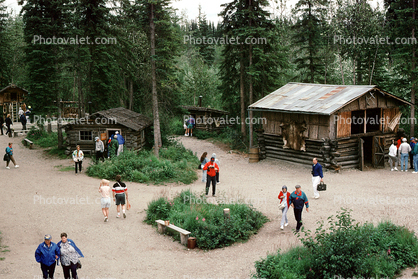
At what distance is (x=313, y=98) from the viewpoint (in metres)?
24.6

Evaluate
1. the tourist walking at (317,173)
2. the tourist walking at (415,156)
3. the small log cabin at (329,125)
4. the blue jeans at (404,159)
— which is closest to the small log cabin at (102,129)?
the small log cabin at (329,125)

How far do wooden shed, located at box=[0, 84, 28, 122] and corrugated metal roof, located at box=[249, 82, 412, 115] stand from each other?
32.3 metres

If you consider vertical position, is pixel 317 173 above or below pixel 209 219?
above

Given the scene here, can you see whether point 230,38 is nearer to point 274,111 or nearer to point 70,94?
point 274,111

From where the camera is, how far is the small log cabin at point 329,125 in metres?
22.6

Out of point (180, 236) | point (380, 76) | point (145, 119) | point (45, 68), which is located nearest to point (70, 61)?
point (45, 68)

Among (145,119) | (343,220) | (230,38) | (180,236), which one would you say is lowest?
(180,236)

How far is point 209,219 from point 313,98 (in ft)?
45.0

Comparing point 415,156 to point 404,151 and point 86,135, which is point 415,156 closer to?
point 404,151

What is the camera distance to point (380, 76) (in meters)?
33.0

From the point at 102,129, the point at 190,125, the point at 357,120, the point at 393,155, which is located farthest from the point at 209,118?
the point at 393,155

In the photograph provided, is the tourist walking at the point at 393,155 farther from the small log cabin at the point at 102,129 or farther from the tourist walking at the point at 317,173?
the small log cabin at the point at 102,129

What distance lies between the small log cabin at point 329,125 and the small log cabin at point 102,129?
8.55 meters

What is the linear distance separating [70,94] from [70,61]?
23478 millimetres
